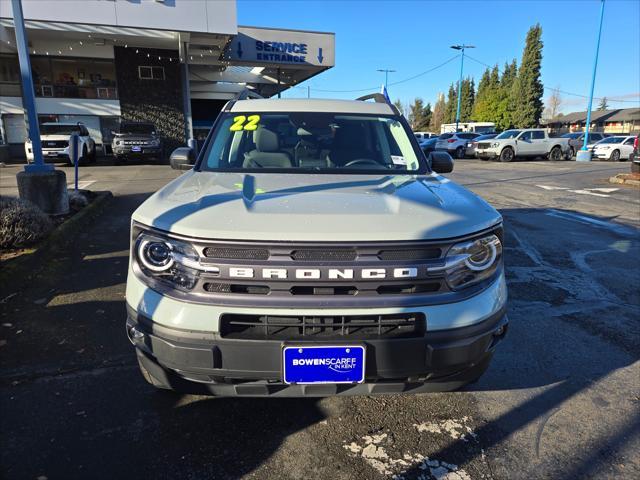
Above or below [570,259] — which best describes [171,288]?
above

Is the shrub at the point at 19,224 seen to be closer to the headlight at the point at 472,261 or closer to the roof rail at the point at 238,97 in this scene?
the roof rail at the point at 238,97

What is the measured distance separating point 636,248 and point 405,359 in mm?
6042

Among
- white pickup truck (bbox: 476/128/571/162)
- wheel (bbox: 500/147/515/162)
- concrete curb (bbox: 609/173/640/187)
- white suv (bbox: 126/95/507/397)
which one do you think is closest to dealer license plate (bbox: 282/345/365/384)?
white suv (bbox: 126/95/507/397)

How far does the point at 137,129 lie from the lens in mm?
19688

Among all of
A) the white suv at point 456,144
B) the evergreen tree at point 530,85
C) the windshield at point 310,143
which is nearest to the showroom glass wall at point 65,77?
the white suv at point 456,144

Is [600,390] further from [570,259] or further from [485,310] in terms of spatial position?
[570,259]

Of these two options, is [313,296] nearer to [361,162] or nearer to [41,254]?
[361,162]

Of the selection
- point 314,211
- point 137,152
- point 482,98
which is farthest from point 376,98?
point 482,98

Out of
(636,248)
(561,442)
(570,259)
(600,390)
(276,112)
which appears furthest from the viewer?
(636,248)

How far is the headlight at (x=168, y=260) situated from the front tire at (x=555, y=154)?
28.0 m

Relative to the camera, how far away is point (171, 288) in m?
2.08

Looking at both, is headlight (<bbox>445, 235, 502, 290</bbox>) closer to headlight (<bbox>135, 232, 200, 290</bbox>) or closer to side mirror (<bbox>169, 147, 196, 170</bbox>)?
headlight (<bbox>135, 232, 200, 290</bbox>)

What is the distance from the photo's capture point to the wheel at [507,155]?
24531 millimetres

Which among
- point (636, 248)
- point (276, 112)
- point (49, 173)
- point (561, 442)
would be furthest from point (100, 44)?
point (561, 442)
